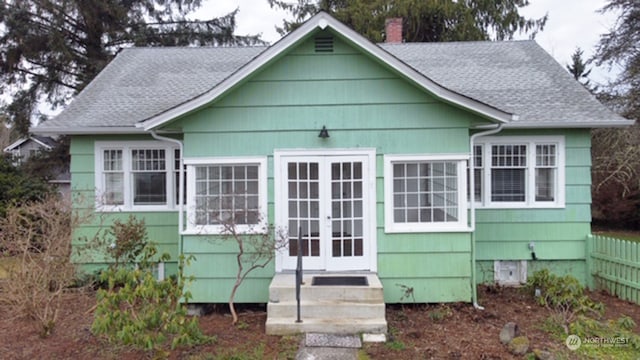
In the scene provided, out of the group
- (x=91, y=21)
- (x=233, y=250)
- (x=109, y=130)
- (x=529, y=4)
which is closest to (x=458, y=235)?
(x=233, y=250)

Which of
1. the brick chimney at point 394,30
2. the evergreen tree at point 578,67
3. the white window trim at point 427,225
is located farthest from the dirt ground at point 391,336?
the evergreen tree at point 578,67

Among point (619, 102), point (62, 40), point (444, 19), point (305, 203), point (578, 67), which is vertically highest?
point (444, 19)

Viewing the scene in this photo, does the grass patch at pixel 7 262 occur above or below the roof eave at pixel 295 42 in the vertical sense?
below

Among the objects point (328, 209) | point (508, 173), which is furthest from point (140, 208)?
point (508, 173)

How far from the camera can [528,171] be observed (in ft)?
24.7

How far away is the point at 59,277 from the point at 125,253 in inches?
67.2

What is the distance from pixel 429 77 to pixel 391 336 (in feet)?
16.3

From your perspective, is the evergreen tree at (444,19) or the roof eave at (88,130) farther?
the evergreen tree at (444,19)

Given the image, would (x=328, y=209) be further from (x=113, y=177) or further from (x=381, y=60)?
(x=113, y=177)

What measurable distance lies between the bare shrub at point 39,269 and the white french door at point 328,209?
2.93 metres

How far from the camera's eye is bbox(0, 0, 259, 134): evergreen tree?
15.6 meters

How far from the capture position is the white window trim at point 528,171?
7.48 m

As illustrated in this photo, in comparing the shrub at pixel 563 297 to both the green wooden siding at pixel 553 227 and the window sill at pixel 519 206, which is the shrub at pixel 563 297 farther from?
the window sill at pixel 519 206

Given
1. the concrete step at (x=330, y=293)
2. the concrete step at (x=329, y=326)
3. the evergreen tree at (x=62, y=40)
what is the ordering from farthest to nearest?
the evergreen tree at (x=62, y=40), the concrete step at (x=330, y=293), the concrete step at (x=329, y=326)
